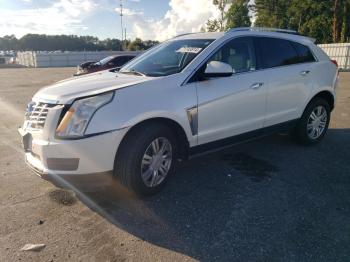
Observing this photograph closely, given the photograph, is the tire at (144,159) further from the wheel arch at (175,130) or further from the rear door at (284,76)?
the rear door at (284,76)

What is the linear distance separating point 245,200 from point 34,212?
88.5 inches

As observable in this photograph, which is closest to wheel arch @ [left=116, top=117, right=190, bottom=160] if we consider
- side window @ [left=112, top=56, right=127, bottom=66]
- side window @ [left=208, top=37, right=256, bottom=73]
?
side window @ [left=208, top=37, right=256, bottom=73]

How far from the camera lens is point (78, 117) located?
10.7 feet

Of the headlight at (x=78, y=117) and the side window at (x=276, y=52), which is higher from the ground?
the side window at (x=276, y=52)

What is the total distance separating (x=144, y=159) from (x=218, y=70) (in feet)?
4.43

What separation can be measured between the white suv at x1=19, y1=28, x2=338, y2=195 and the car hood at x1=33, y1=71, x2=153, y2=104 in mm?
13

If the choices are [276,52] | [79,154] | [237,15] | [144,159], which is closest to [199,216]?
[144,159]

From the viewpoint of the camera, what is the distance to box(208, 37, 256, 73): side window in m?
4.35

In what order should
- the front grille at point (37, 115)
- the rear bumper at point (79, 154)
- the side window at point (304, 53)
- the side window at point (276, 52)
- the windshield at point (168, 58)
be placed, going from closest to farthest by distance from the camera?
1. the rear bumper at point (79, 154)
2. the front grille at point (37, 115)
3. the windshield at point (168, 58)
4. the side window at point (276, 52)
5. the side window at point (304, 53)

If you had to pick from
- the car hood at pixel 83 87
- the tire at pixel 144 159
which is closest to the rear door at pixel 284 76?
the tire at pixel 144 159

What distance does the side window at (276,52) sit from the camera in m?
4.80

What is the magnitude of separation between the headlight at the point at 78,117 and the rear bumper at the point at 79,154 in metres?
0.09

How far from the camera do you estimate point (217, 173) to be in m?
4.53

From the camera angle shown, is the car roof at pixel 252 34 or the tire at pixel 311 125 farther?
the tire at pixel 311 125
